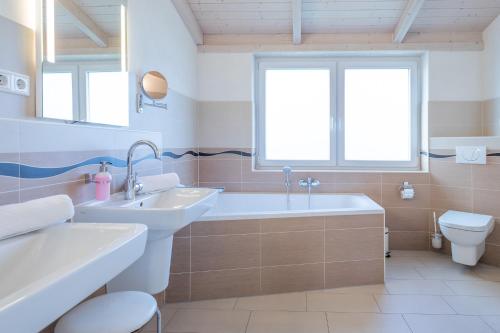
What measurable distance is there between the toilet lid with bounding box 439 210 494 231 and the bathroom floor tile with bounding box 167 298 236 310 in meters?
1.89

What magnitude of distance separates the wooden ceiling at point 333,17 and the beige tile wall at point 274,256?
6.40 ft

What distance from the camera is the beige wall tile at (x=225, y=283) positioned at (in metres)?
2.49

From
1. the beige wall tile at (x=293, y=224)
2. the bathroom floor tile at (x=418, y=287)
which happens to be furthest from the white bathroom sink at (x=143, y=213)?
the bathroom floor tile at (x=418, y=287)

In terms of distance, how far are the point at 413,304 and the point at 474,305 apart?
400 millimetres

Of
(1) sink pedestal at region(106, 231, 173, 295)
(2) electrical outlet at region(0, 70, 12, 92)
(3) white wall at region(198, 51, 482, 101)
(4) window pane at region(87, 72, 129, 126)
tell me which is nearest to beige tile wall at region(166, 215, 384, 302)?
(1) sink pedestal at region(106, 231, 173, 295)

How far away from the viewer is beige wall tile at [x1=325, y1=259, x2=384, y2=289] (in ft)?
8.80

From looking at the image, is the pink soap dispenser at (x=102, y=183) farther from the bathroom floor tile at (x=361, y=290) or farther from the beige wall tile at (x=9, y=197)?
the bathroom floor tile at (x=361, y=290)

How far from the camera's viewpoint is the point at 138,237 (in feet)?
3.48

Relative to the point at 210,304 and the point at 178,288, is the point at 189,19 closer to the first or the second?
the point at 178,288

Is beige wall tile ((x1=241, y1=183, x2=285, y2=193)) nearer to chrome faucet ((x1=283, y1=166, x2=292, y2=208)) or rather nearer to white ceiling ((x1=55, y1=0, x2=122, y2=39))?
chrome faucet ((x1=283, y1=166, x2=292, y2=208))

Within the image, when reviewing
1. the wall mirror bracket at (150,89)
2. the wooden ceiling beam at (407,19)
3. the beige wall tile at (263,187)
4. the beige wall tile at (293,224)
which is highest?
the wooden ceiling beam at (407,19)

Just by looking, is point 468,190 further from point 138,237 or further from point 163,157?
point 138,237

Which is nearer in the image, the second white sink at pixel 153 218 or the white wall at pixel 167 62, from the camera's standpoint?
the second white sink at pixel 153 218

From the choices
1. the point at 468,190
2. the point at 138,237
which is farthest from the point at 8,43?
the point at 468,190
